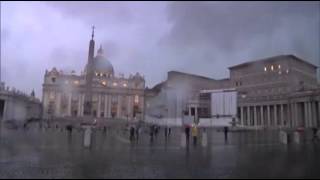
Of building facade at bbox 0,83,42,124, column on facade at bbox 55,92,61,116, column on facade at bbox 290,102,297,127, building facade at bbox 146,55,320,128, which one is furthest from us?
column on facade at bbox 55,92,61,116

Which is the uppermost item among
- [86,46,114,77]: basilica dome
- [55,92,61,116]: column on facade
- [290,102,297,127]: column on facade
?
[86,46,114,77]: basilica dome

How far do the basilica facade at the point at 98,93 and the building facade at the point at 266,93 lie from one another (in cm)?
2469

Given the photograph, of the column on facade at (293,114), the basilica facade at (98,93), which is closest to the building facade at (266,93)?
the column on facade at (293,114)

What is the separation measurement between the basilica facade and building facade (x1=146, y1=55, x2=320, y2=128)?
24691 millimetres

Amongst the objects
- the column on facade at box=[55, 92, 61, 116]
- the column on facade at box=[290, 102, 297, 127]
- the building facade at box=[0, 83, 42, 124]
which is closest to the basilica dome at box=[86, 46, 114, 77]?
the column on facade at box=[55, 92, 61, 116]

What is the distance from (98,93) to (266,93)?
56930 millimetres

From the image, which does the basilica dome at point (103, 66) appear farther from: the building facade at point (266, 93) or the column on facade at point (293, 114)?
the column on facade at point (293, 114)

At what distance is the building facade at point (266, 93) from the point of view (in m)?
78.2

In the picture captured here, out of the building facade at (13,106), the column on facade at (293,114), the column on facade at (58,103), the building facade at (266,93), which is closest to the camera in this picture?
the building facade at (266,93)

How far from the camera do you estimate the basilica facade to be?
381 feet

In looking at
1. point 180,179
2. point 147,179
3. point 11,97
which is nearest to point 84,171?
point 147,179

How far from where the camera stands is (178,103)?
3447 inches

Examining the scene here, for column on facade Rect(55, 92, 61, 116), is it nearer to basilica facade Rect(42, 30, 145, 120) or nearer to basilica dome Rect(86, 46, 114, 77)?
basilica facade Rect(42, 30, 145, 120)

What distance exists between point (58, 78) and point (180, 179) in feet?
384
